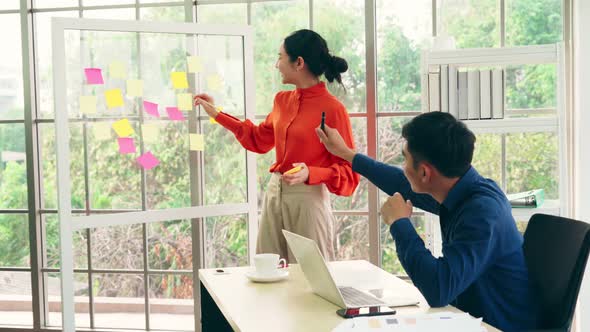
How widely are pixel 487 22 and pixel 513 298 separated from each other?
218 cm

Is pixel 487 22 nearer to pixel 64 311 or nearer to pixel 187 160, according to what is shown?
pixel 187 160

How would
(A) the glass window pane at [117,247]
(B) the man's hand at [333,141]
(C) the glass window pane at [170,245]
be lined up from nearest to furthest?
1. (B) the man's hand at [333,141]
2. (A) the glass window pane at [117,247]
3. (C) the glass window pane at [170,245]

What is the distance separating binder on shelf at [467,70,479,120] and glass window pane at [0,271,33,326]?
8.77 feet

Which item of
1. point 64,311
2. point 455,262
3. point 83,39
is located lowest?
point 64,311

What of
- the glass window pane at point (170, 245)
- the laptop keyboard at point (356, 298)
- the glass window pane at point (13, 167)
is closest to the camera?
the laptop keyboard at point (356, 298)

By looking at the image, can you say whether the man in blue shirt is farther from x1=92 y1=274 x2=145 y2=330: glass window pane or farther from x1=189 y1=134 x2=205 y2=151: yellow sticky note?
x1=92 y1=274 x2=145 y2=330: glass window pane

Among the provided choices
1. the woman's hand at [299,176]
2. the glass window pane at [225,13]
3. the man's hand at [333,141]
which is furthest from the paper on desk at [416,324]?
the glass window pane at [225,13]

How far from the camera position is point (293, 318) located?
1.73 m

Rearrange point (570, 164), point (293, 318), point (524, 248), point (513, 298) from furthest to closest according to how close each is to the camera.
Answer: point (570, 164), point (524, 248), point (513, 298), point (293, 318)

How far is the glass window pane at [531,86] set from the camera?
3.69 m

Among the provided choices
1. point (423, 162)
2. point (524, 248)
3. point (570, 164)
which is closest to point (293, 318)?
point (423, 162)

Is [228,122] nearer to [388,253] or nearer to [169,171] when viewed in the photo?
[169,171]

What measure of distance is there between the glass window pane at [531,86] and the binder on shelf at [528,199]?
1.80ft

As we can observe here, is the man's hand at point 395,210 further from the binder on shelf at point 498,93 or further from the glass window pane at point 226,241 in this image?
the glass window pane at point 226,241
